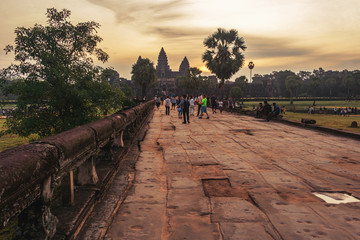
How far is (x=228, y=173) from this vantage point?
529 centimetres

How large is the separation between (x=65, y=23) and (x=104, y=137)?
1650 centimetres

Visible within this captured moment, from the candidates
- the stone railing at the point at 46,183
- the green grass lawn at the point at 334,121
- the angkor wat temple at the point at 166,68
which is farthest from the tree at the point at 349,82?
the stone railing at the point at 46,183

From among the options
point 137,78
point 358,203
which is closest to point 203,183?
point 358,203

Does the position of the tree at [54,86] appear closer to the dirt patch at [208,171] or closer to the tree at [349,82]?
the dirt patch at [208,171]

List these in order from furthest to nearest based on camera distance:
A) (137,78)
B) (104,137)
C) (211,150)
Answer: (137,78)
(211,150)
(104,137)

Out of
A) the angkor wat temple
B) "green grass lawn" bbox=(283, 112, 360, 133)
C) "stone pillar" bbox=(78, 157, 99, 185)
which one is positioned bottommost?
"green grass lawn" bbox=(283, 112, 360, 133)

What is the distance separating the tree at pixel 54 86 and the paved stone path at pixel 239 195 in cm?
970

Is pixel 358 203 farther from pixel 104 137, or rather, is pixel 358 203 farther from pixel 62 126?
pixel 62 126

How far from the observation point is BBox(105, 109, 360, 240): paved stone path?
2975 millimetres

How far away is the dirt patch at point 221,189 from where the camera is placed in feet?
13.4

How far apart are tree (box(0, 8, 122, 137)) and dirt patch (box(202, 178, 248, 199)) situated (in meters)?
11.8

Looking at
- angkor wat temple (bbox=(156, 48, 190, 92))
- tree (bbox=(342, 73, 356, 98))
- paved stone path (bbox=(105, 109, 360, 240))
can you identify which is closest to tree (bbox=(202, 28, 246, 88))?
paved stone path (bbox=(105, 109, 360, 240))

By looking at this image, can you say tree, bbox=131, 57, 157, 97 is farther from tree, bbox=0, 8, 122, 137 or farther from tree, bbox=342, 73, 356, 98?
tree, bbox=342, 73, 356, 98

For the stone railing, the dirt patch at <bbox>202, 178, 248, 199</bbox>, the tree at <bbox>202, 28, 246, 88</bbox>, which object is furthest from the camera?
the tree at <bbox>202, 28, 246, 88</bbox>
